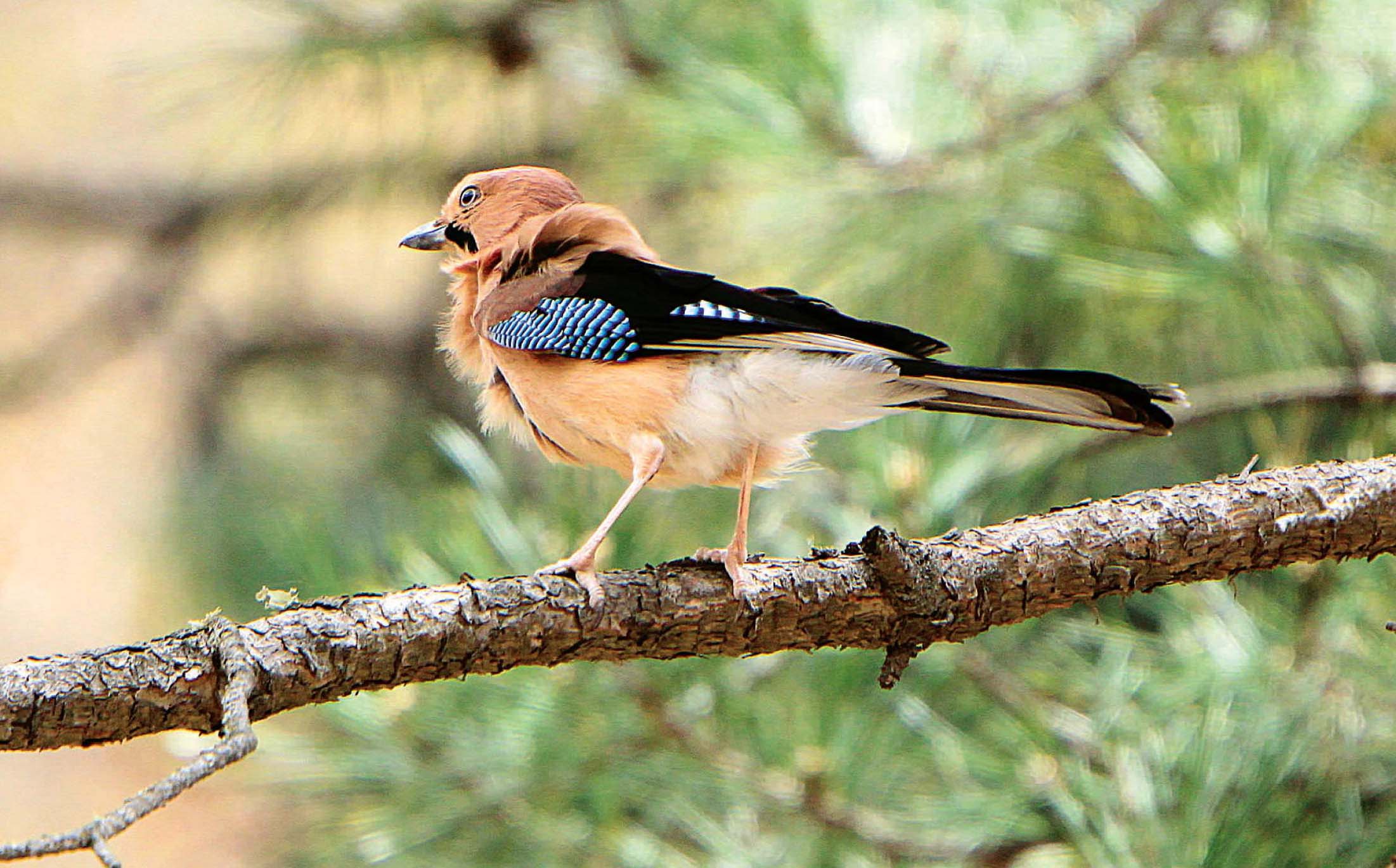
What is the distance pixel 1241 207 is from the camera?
5.69ft

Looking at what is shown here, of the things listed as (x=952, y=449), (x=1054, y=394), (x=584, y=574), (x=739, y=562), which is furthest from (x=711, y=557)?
(x=952, y=449)

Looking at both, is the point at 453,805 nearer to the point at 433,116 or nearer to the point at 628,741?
the point at 628,741

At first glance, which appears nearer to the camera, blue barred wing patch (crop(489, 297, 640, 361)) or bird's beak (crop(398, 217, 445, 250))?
blue barred wing patch (crop(489, 297, 640, 361))

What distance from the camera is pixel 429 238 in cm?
185

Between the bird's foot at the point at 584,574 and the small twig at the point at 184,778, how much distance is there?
1.03ft

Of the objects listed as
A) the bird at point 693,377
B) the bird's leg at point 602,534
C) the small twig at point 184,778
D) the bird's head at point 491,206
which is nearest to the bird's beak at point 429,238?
the bird's head at point 491,206

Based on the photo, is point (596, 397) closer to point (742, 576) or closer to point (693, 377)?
point (693, 377)

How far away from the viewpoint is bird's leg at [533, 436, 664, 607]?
4.20 feet

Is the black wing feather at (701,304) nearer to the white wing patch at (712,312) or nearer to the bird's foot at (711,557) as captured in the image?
the white wing patch at (712,312)

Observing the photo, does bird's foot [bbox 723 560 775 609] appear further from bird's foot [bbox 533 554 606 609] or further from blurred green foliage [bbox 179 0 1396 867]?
blurred green foliage [bbox 179 0 1396 867]

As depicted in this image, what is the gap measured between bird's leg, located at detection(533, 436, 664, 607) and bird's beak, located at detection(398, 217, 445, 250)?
1.41 ft

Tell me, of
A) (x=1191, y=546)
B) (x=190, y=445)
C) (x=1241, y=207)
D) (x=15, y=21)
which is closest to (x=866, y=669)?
(x=1191, y=546)

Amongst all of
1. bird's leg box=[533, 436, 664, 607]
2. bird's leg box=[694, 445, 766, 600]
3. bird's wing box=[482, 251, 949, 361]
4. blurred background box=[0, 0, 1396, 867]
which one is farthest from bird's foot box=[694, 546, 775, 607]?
blurred background box=[0, 0, 1396, 867]

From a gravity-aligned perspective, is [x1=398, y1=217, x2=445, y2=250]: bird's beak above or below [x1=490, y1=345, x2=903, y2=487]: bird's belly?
above
